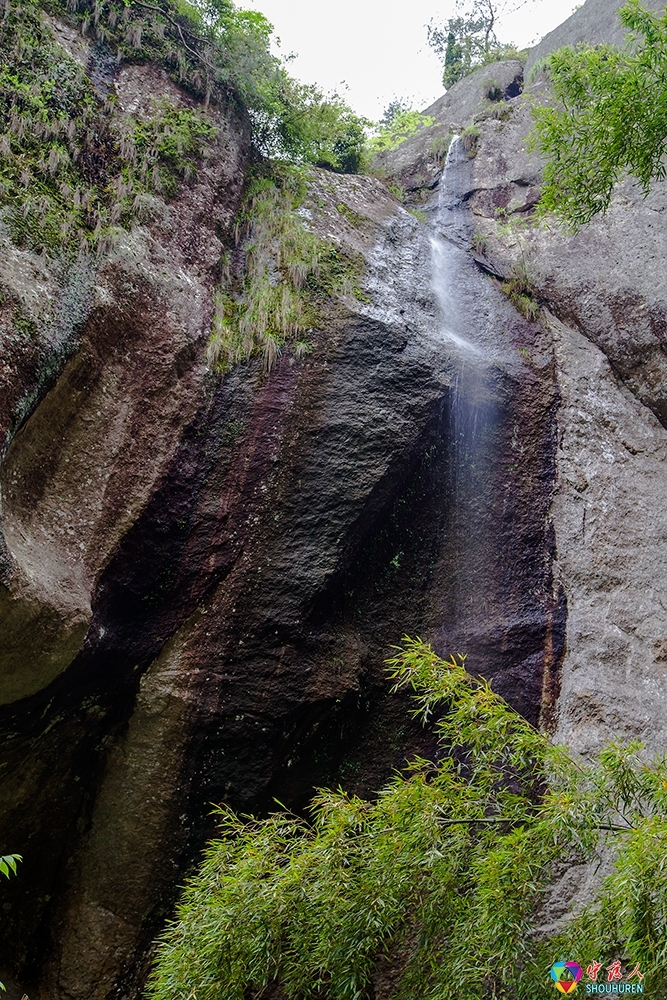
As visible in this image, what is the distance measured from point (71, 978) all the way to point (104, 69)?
26.6 ft

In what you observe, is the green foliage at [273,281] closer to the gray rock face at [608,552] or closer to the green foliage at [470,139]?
the gray rock face at [608,552]

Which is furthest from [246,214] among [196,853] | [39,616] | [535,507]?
[196,853]

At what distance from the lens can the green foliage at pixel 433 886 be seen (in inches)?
126

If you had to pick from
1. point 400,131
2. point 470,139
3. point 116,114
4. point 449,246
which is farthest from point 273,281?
point 400,131

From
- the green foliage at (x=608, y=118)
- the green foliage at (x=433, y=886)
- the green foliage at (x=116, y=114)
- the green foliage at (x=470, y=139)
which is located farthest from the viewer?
the green foliage at (x=470, y=139)

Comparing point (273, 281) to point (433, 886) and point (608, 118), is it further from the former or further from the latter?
point (433, 886)

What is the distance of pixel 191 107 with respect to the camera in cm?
735

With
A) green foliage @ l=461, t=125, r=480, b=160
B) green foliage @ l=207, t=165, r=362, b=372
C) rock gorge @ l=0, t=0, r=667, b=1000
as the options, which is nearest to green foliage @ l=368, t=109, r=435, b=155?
green foliage @ l=461, t=125, r=480, b=160

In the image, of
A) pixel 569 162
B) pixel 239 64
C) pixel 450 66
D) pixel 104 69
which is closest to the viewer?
pixel 569 162

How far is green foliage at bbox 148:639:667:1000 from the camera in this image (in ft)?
10.5

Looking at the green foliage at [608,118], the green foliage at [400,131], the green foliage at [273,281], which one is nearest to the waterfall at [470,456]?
the green foliage at [273,281]

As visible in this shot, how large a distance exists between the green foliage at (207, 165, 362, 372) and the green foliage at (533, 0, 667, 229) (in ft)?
7.70

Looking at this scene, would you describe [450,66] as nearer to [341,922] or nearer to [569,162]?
[569,162]

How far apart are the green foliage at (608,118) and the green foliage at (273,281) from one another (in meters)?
2.35
